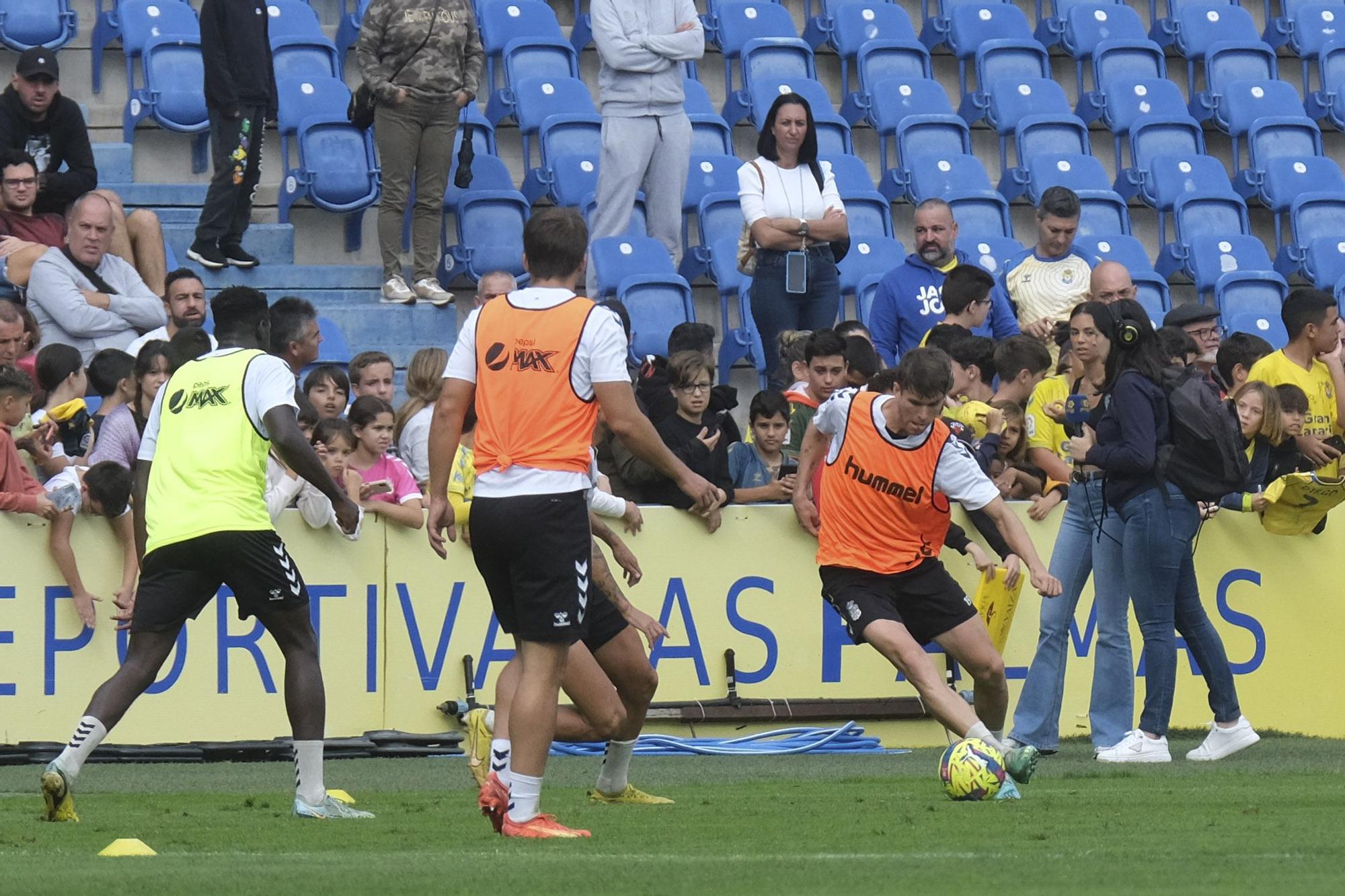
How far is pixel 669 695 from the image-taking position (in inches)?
444

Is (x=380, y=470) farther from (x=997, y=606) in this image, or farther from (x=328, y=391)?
(x=997, y=606)

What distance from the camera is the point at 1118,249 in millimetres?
15250

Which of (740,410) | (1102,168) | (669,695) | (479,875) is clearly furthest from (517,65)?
(479,875)

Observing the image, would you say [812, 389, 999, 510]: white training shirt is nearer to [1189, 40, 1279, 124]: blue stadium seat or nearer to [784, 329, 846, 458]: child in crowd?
[784, 329, 846, 458]: child in crowd

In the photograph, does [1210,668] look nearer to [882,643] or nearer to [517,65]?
[882,643]

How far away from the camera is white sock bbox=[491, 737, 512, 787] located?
709cm

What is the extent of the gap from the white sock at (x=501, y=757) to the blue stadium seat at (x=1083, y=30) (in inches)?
447

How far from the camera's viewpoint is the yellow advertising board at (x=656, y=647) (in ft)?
34.1

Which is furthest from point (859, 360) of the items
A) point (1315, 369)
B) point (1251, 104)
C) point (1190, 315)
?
point (1251, 104)

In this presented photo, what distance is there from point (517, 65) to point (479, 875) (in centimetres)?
1006

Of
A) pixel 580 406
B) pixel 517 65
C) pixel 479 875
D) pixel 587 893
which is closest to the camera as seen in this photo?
pixel 587 893

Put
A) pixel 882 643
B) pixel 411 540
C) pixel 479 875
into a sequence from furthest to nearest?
pixel 411 540
pixel 882 643
pixel 479 875

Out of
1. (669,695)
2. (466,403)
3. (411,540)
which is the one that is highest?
(466,403)

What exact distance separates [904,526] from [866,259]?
18.8 ft
